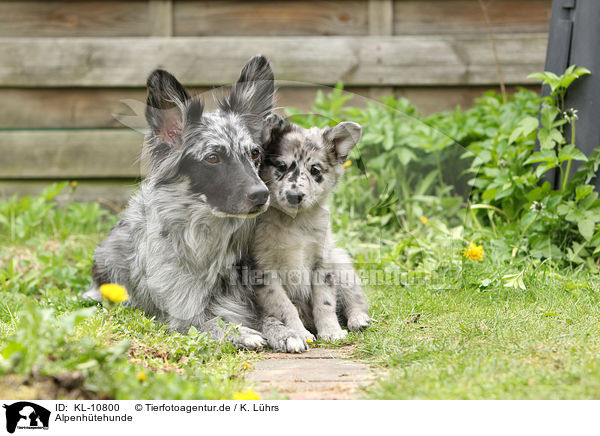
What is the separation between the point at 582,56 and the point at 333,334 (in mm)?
2618

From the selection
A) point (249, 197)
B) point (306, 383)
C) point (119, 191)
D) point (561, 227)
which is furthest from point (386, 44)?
point (306, 383)

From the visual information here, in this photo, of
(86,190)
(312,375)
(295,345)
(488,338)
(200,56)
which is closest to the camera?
(312,375)

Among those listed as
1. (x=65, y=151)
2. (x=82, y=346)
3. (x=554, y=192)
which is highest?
(x=554, y=192)

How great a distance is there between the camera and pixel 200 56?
5.77m

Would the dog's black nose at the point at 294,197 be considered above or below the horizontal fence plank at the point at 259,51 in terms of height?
below

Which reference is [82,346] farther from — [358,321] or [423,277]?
[423,277]

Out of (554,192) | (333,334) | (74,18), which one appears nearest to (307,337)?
(333,334)

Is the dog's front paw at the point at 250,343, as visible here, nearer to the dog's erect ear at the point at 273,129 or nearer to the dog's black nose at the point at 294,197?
the dog's black nose at the point at 294,197

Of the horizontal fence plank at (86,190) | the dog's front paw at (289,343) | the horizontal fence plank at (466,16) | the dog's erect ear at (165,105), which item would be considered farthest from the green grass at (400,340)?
the horizontal fence plank at (466,16)

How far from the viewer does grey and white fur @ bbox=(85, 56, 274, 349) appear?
2814 millimetres

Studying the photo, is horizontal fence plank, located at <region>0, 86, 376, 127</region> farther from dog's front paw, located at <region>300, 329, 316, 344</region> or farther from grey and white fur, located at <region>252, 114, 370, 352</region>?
dog's front paw, located at <region>300, 329, 316, 344</region>

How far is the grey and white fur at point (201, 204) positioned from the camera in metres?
2.81
